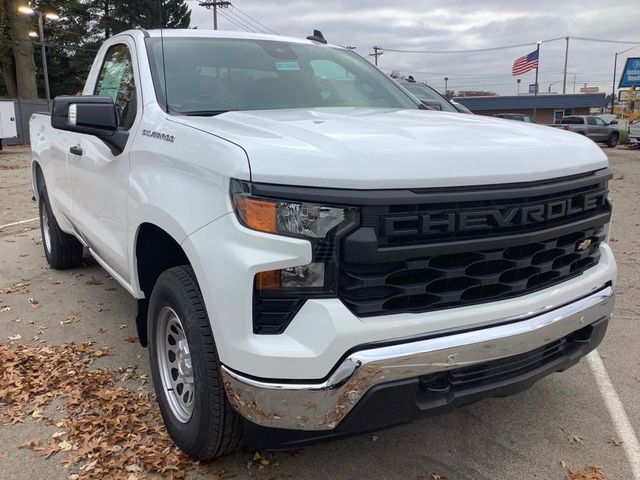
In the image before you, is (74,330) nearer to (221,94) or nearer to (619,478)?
(221,94)

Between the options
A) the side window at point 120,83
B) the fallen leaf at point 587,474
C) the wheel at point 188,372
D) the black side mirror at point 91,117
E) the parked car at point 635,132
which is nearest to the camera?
the wheel at point 188,372

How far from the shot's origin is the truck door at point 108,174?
323cm

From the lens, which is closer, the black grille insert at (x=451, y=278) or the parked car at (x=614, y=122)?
the black grille insert at (x=451, y=278)

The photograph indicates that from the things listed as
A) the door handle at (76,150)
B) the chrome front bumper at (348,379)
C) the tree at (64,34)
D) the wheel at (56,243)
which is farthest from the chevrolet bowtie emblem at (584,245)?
the tree at (64,34)

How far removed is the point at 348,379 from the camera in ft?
6.72

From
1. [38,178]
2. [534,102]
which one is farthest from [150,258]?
[534,102]

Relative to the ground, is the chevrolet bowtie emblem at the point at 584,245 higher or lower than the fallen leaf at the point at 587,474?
higher

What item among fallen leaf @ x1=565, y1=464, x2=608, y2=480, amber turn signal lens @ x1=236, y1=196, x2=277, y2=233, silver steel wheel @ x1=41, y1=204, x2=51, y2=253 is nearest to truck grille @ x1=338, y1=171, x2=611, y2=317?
amber turn signal lens @ x1=236, y1=196, x2=277, y2=233

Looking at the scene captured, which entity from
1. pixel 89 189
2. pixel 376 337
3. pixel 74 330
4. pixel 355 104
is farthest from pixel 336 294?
pixel 74 330

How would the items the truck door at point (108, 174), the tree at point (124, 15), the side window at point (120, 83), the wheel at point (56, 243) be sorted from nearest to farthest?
the truck door at point (108, 174), the side window at point (120, 83), the wheel at point (56, 243), the tree at point (124, 15)

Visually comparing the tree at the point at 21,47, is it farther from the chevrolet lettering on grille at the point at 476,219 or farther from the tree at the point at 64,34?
the chevrolet lettering on grille at the point at 476,219

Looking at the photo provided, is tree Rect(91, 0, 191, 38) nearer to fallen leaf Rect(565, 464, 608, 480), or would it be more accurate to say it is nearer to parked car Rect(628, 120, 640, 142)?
parked car Rect(628, 120, 640, 142)

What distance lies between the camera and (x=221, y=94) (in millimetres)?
3369

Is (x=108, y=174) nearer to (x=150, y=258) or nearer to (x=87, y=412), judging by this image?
(x=150, y=258)
